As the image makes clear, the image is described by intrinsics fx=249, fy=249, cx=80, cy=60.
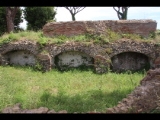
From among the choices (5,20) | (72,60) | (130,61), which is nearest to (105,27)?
(130,61)

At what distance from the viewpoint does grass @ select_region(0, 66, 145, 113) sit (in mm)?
7975

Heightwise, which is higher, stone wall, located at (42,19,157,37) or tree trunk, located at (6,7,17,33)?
tree trunk, located at (6,7,17,33)

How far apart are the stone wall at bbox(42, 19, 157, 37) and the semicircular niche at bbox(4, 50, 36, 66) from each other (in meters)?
2.12

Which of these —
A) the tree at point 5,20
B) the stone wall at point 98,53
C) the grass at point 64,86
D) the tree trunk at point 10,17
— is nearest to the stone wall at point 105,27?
the grass at point 64,86

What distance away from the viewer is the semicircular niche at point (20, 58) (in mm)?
15305

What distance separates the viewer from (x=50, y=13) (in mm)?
25062

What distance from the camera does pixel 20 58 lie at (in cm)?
1548

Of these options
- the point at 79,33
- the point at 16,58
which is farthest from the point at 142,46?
the point at 16,58

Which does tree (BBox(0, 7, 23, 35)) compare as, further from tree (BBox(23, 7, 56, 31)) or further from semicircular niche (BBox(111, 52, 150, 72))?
semicircular niche (BBox(111, 52, 150, 72))

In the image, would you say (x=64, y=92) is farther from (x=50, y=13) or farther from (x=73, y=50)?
(x=50, y=13)

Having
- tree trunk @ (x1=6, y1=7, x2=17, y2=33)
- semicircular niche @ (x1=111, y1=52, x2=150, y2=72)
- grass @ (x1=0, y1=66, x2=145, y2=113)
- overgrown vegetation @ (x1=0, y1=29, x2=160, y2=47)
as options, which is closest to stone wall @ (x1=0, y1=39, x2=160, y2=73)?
semicircular niche @ (x1=111, y1=52, x2=150, y2=72)

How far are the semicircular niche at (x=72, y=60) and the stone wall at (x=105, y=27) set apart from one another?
1.47 m

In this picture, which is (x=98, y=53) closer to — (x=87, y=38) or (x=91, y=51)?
(x=91, y=51)
